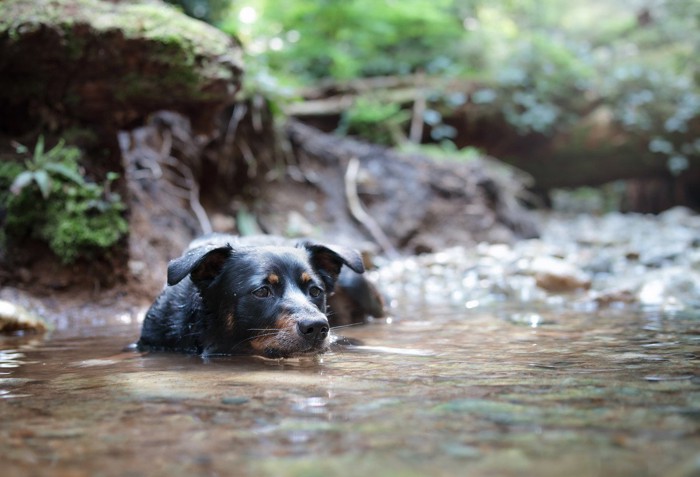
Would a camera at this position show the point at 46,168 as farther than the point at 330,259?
Yes

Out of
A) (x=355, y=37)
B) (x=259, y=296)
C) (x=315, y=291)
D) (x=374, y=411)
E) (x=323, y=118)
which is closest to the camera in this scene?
(x=374, y=411)

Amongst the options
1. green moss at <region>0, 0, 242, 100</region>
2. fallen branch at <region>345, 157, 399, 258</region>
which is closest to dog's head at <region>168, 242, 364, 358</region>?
green moss at <region>0, 0, 242, 100</region>

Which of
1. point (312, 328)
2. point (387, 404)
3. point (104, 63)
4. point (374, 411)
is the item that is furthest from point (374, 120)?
point (374, 411)

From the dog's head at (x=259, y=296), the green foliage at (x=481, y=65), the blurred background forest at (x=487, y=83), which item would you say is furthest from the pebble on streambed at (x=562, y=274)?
the green foliage at (x=481, y=65)

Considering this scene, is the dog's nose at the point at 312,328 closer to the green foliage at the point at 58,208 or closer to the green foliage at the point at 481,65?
the green foliage at the point at 58,208

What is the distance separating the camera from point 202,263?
14.2 feet

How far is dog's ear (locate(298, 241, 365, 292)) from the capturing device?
4.50m

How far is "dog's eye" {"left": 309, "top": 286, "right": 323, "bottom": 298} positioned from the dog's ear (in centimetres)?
26

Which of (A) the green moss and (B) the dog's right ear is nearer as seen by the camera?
(B) the dog's right ear

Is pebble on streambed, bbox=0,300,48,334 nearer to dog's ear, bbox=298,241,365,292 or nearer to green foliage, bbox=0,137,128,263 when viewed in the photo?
green foliage, bbox=0,137,128,263

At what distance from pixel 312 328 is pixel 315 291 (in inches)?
27.3

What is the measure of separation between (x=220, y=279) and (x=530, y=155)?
13650 millimetres

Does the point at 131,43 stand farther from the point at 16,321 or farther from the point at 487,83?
the point at 487,83

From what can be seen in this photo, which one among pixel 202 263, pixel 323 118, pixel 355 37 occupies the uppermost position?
pixel 355 37
